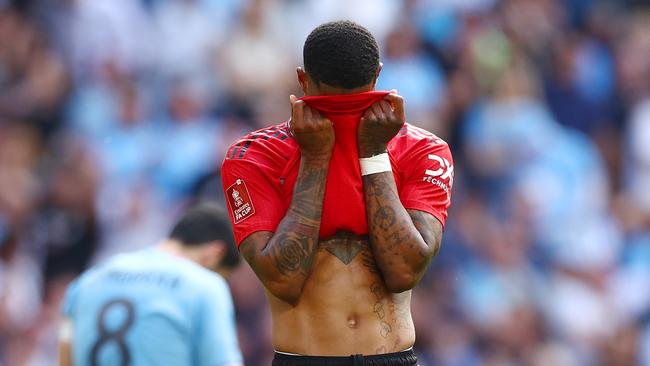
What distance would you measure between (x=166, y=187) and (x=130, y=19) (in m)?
2.53

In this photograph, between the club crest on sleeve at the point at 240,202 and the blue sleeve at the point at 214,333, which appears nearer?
the club crest on sleeve at the point at 240,202

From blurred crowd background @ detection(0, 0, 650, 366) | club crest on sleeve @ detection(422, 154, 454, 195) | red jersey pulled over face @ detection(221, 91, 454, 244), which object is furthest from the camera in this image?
blurred crowd background @ detection(0, 0, 650, 366)

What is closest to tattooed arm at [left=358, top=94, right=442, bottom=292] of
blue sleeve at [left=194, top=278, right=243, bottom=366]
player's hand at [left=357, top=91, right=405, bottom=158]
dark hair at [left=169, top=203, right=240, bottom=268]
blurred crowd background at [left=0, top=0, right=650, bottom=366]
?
Answer: player's hand at [left=357, top=91, right=405, bottom=158]

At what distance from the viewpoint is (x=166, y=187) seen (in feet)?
36.8

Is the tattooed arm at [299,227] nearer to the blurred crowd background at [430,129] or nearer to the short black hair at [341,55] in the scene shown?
the short black hair at [341,55]

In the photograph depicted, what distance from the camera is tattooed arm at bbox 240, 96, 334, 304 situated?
14.1 feet

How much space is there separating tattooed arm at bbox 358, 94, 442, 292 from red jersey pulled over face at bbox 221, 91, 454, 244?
0.05 meters

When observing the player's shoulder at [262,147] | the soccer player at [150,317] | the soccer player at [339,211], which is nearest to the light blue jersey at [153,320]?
the soccer player at [150,317]

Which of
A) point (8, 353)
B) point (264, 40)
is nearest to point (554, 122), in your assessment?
point (264, 40)

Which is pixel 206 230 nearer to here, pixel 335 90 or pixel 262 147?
pixel 262 147

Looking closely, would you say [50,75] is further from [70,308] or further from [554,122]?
[70,308]

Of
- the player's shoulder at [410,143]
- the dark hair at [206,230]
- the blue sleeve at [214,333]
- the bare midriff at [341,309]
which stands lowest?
the blue sleeve at [214,333]

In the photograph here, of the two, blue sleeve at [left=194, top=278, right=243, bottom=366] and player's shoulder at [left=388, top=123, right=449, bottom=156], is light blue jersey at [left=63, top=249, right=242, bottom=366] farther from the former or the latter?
player's shoulder at [left=388, top=123, right=449, bottom=156]

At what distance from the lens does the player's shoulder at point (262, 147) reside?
4.55 meters
